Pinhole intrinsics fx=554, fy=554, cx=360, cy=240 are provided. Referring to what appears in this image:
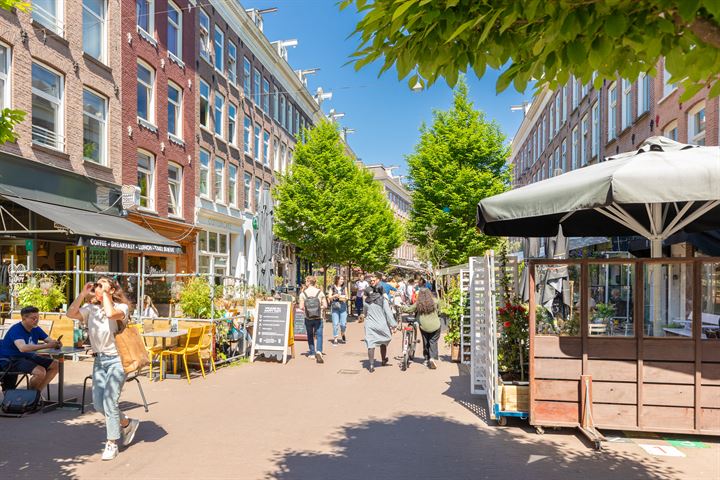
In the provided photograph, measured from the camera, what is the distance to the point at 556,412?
584 centimetres

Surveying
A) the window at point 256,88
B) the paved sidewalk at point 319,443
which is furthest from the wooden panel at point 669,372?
the window at point 256,88

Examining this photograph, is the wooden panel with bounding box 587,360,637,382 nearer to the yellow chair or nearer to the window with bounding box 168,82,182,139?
the yellow chair

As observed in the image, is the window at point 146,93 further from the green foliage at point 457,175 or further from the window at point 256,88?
the green foliage at point 457,175

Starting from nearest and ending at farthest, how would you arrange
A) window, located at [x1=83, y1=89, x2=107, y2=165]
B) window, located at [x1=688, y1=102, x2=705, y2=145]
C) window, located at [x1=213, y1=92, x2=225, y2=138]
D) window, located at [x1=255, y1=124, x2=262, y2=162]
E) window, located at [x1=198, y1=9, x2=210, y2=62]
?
window, located at [x1=688, y1=102, x2=705, y2=145]
window, located at [x1=83, y1=89, x2=107, y2=165]
window, located at [x1=198, y1=9, x2=210, y2=62]
window, located at [x1=213, y1=92, x2=225, y2=138]
window, located at [x1=255, y1=124, x2=262, y2=162]

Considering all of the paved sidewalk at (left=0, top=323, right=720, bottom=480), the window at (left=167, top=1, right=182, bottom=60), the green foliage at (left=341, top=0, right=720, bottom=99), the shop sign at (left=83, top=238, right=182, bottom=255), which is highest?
the window at (left=167, top=1, right=182, bottom=60)

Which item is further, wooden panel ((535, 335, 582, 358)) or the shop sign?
the shop sign

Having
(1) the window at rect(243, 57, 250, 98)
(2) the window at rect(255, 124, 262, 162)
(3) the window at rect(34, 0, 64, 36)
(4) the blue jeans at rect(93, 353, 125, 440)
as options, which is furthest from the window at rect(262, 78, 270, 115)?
Result: (4) the blue jeans at rect(93, 353, 125, 440)

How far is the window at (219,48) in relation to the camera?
80.2 feet

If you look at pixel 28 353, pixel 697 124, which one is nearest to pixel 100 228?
pixel 28 353

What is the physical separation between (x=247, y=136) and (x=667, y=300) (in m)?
25.1

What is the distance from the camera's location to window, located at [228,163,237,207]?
85.3 feet

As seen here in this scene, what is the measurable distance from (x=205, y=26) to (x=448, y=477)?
22.8 m

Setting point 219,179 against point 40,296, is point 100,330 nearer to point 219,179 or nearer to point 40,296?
point 40,296

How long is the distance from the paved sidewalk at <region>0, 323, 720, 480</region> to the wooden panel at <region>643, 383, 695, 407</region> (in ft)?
1.36
